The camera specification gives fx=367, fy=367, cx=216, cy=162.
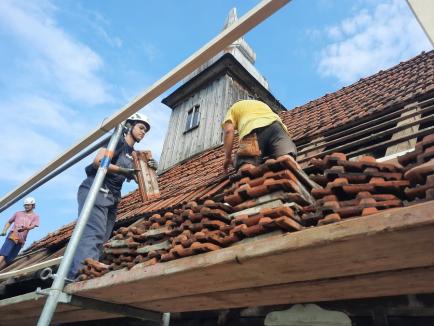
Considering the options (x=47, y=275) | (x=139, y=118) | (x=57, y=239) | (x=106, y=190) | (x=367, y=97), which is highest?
(x=367, y=97)

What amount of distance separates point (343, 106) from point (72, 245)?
4786 millimetres

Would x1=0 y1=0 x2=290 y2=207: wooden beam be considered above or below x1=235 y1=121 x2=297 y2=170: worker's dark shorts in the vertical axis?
above

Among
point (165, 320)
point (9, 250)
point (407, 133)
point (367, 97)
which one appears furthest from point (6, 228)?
point (407, 133)

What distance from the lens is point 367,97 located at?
5934mm

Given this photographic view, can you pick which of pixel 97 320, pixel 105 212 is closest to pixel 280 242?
pixel 105 212

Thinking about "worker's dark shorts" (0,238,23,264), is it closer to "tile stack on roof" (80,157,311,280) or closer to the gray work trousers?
the gray work trousers

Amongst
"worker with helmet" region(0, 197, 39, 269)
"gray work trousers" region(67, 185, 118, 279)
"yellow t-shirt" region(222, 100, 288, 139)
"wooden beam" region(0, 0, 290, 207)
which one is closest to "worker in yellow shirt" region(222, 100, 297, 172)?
"yellow t-shirt" region(222, 100, 288, 139)

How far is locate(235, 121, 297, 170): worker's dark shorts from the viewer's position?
3.62 m

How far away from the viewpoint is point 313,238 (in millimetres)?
1837

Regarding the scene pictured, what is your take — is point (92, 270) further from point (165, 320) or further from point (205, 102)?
point (205, 102)

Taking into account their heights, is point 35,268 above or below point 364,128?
below

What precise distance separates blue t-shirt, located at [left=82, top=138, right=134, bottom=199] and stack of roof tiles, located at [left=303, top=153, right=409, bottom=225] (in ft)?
8.95

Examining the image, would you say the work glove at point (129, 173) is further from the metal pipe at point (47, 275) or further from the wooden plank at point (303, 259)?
the wooden plank at point (303, 259)

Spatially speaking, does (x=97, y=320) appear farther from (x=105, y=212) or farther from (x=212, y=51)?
(x=212, y=51)
